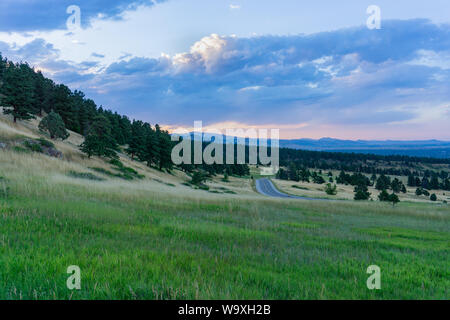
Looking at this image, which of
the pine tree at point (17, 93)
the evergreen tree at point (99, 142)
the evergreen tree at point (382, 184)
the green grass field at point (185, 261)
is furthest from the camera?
the evergreen tree at point (382, 184)

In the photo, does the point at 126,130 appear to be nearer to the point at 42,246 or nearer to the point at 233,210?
the point at 233,210

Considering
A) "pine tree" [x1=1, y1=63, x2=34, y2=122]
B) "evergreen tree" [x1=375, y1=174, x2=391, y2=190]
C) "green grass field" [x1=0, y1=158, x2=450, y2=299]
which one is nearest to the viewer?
"green grass field" [x1=0, y1=158, x2=450, y2=299]

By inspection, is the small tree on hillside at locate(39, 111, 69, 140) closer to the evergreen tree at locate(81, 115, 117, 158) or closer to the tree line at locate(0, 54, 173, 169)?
the tree line at locate(0, 54, 173, 169)

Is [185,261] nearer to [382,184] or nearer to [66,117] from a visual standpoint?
[66,117]

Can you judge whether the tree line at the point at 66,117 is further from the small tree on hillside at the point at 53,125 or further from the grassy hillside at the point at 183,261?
the grassy hillside at the point at 183,261

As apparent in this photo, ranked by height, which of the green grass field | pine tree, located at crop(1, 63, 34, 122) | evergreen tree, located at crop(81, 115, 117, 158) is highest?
pine tree, located at crop(1, 63, 34, 122)

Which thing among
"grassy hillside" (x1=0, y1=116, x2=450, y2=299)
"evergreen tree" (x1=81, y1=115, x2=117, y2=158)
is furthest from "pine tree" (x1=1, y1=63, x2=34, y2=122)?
"grassy hillside" (x1=0, y1=116, x2=450, y2=299)

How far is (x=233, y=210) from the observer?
1558cm

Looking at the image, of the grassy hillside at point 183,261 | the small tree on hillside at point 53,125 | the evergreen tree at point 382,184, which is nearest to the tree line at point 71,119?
the small tree on hillside at point 53,125

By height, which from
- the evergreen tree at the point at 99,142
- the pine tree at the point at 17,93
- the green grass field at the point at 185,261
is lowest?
the green grass field at the point at 185,261

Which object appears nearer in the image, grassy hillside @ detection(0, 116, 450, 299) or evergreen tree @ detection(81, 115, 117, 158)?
grassy hillside @ detection(0, 116, 450, 299)
